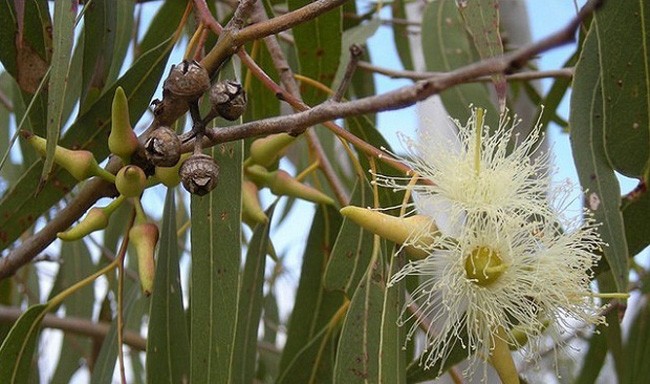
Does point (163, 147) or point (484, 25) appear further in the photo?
point (484, 25)

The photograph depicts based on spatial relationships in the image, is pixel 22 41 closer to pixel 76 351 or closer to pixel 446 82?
pixel 446 82

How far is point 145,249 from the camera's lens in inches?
38.2

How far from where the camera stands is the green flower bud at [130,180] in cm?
87

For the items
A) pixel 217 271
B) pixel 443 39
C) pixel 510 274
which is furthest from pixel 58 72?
pixel 443 39

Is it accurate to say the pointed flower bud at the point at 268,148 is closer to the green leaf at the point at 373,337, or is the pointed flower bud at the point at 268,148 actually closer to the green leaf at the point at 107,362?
the green leaf at the point at 373,337

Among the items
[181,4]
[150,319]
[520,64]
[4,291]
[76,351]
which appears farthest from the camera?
[76,351]

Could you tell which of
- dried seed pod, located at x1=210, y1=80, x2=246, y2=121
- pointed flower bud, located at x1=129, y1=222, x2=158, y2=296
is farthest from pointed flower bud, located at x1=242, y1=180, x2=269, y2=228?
dried seed pod, located at x1=210, y1=80, x2=246, y2=121

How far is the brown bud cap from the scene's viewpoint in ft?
2.77

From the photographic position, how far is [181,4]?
1.47 meters

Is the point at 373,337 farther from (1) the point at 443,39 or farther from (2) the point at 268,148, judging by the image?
(1) the point at 443,39

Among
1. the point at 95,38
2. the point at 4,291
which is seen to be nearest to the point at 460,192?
the point at 95,38

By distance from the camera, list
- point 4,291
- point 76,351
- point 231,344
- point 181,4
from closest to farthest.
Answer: point 231,344
point 181,4
point 4,291
point 76,351

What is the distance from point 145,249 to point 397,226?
0.99 ft

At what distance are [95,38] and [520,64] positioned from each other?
2.79 feet
